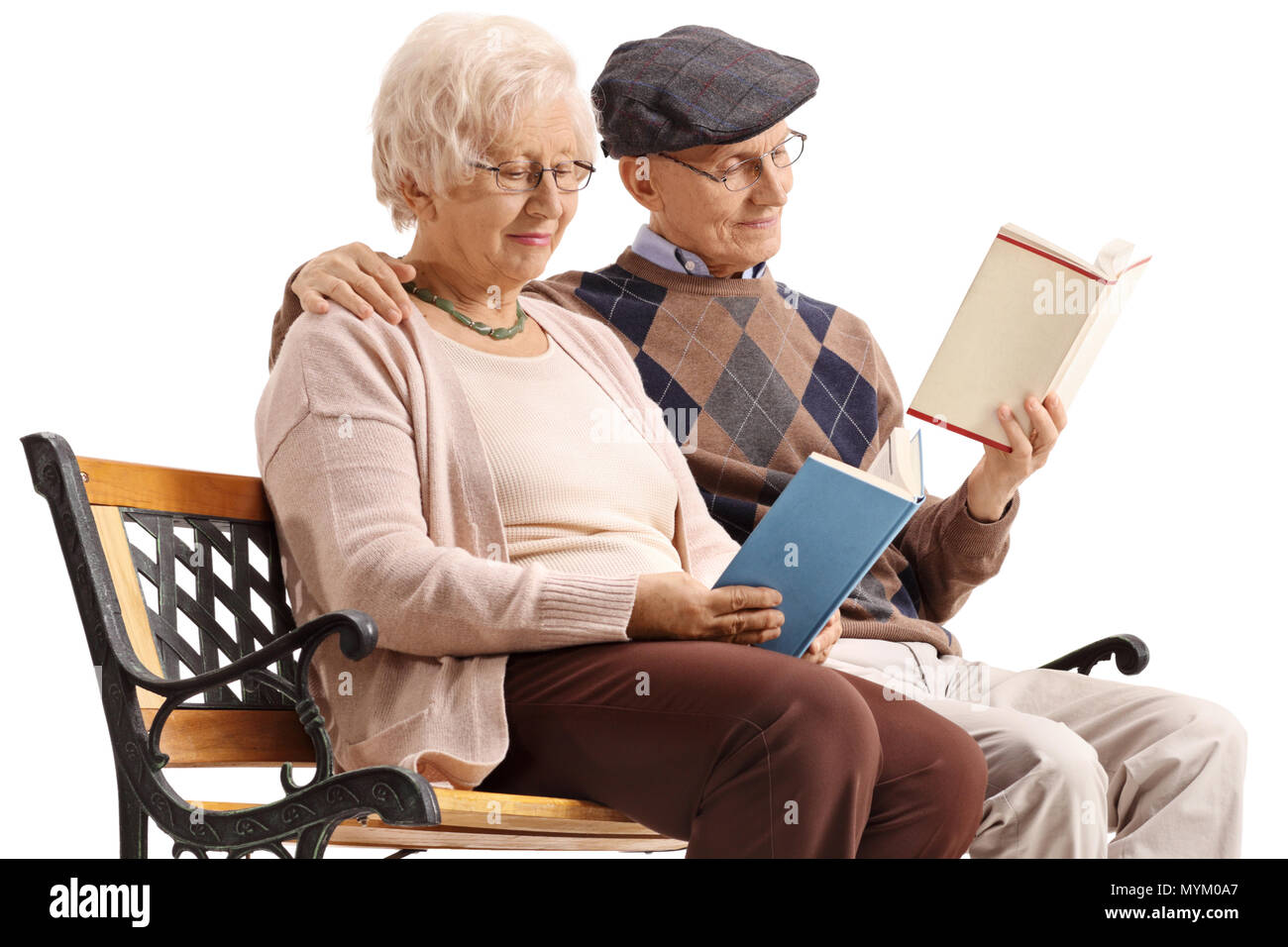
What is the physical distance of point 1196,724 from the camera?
99.2 inches

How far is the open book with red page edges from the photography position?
96.0 inches

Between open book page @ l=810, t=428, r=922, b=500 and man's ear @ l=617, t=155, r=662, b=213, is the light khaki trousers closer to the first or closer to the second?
open book page @ l=810, t=428, r=922, b=500

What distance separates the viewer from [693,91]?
9.29 feet

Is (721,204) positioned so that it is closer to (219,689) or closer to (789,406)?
(789,406)

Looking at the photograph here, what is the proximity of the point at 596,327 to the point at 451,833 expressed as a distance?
0.92m

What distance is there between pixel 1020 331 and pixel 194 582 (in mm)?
1335

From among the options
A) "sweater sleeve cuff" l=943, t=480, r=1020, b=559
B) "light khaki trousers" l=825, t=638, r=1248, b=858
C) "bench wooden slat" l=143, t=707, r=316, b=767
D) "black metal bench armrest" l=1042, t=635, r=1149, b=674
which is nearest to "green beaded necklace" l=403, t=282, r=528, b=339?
"bench wooden slat" l=143, t=707, r=316, b=767

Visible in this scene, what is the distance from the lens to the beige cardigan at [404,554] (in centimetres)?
205

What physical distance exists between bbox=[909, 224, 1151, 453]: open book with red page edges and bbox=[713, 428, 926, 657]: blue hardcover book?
1.40 ft

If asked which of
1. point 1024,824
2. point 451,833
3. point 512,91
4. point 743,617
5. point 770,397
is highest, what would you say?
point 512,91

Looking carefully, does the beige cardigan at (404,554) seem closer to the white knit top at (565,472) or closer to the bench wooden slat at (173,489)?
the white knit top at (565,472)

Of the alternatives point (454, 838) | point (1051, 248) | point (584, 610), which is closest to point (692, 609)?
point (584, 610)
